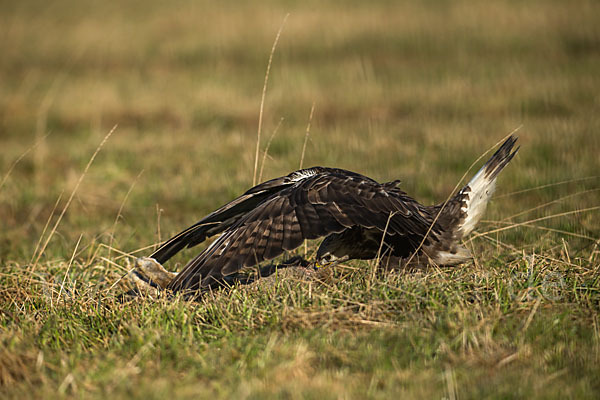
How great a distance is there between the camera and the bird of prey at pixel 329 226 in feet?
14.0

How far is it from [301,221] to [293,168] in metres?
3.99

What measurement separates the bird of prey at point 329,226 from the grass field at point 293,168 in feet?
0.61

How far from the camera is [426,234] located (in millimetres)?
4598

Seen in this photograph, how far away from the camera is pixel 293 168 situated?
8.23 metres

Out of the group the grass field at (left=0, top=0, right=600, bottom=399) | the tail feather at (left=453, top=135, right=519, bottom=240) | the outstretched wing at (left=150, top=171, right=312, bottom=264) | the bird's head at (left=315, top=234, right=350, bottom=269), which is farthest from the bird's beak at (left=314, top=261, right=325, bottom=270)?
the tail feather at (left=453, top=135, right=519, bottom=240)

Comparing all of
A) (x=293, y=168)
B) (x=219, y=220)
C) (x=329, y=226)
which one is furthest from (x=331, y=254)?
(x=293, y=168)

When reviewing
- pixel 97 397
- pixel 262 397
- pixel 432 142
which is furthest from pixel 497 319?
pixel 432 142

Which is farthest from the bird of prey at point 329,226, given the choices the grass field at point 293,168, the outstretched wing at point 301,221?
the grass field at point 293,168

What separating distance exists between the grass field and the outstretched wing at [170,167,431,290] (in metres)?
0.24

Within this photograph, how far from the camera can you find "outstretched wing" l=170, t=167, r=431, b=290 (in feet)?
13.8

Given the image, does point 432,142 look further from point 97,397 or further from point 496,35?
point 97,397

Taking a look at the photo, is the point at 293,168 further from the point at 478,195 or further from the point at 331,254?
the point at 478,195

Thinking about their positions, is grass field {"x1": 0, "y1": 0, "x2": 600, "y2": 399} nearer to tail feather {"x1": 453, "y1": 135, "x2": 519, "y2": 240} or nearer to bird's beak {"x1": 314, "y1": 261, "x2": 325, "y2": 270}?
bird's beak {"x1": 314, "y1": 261, "x2": 325, "y2": 270}

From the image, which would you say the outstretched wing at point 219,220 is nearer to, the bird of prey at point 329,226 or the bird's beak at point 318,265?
the bird of prey at point 329,226
